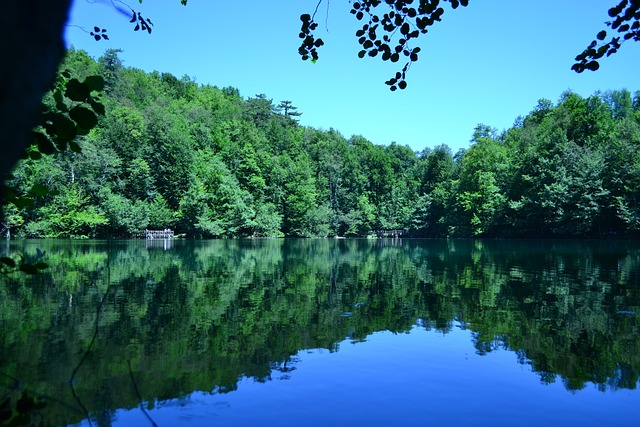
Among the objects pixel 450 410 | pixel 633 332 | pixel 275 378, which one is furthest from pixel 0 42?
pixel 633 332

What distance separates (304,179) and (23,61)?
277 ft

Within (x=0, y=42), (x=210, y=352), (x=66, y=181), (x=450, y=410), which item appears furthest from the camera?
(x=66, y=181)

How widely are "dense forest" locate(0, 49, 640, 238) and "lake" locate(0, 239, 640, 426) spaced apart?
132 ft

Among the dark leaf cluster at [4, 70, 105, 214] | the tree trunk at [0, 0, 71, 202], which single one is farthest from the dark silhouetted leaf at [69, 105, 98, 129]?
the tree trunk at [0, 0, 71, 202]

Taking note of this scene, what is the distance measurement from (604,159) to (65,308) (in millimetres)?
59718

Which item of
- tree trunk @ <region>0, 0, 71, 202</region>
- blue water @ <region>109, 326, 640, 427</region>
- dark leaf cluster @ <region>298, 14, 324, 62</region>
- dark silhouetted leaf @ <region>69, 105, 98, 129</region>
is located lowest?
blue water @ <region>109, 326, 640, 427</region>

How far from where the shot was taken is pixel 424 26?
529 cm

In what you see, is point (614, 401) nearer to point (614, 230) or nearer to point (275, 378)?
point (275, 378)

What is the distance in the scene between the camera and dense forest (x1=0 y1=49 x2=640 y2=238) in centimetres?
5562

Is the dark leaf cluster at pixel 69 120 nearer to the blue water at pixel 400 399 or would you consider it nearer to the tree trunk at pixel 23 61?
the tree trunk at pixel 23 61

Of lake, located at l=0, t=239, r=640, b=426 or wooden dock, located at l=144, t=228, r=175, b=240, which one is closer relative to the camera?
lake, located at l=0, t=239, r=640, b=426

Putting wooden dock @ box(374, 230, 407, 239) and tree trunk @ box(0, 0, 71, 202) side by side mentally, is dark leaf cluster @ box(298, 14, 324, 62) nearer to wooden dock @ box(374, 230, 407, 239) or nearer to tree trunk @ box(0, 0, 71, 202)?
tree trunk @ box(0, 0, 71, 202)

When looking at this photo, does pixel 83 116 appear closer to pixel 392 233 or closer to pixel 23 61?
pixel 23 61

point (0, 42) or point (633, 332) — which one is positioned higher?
point (0, 42)
